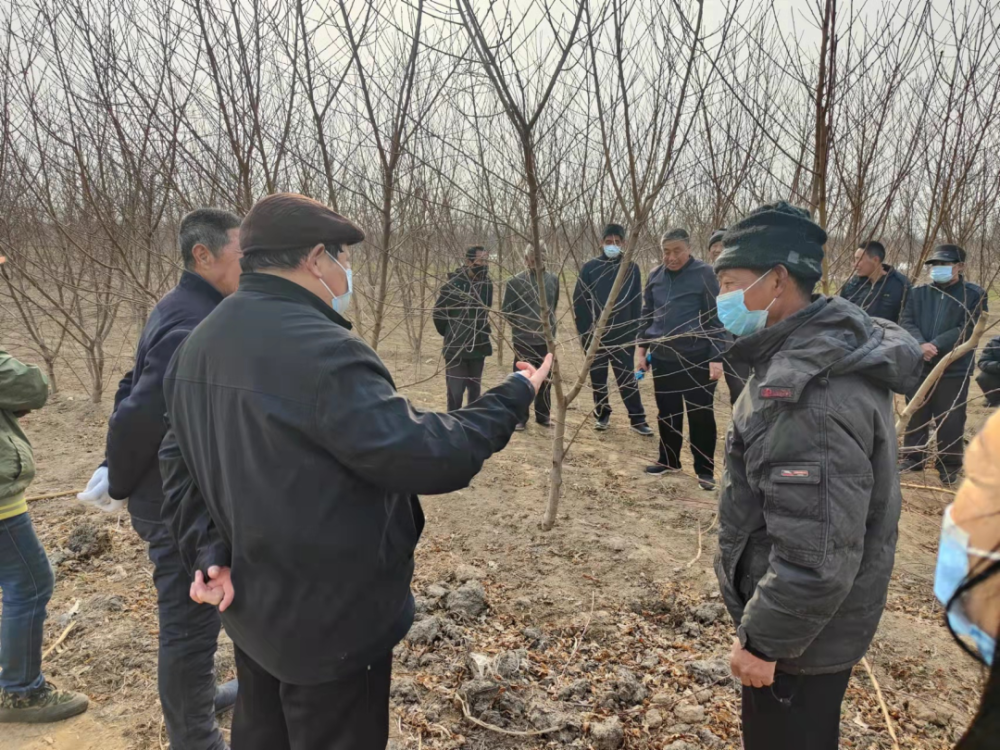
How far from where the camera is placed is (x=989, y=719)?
0.54 meters

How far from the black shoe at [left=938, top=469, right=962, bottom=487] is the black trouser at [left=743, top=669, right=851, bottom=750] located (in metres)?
4.34

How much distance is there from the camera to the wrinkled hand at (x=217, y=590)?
4.54ft

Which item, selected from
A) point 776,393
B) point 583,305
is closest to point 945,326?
point 583,305

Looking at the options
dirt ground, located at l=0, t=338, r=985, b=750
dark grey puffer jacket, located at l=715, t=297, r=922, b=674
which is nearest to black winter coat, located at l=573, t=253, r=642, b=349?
dirt ground, located at l=0, t=338, r=985, b=750

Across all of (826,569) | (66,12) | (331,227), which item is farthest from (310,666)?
(66,12)

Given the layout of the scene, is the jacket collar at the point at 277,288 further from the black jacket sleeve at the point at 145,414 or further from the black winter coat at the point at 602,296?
the black winter coat at the point at 602,296

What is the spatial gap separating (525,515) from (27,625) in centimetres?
271

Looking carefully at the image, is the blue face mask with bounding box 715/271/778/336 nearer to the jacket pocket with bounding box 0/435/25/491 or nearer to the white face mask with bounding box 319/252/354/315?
the white face mask with bounding box 319/252/354/315

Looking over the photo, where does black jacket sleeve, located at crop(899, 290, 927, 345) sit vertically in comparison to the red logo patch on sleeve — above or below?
above

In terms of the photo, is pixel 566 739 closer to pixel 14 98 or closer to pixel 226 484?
pixel 226 484

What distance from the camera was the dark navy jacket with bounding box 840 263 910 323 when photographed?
5.07 meters

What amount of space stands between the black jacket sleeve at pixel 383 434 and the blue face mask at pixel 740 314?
0.80 meters

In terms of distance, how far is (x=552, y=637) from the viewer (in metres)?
2.78

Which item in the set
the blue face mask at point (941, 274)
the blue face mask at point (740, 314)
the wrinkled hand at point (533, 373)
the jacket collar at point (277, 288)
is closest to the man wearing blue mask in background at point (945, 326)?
the blue face mask at point (941, 274)
